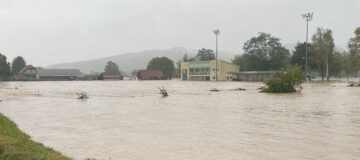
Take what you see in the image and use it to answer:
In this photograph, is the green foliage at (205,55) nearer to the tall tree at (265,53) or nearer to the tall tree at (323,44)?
the tall tree at (265,53)

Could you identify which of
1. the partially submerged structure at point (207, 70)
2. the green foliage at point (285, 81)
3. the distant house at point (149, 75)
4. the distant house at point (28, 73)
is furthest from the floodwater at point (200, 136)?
the distant house at point (149, 75)

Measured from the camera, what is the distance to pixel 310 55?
336 ft

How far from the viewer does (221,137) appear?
12172 millimetres

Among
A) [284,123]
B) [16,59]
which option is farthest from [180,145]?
[16,59]

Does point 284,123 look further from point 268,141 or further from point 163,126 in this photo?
point 163,126

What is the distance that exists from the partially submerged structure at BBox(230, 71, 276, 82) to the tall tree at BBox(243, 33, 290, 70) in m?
11.6

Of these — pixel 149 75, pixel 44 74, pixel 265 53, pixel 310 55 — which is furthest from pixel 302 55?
pixel 44 74

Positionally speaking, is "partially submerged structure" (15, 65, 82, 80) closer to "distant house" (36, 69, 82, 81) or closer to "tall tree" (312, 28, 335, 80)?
"distant house" (36, 69, 82, 81)

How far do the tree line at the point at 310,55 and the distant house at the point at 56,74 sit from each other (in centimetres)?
7538

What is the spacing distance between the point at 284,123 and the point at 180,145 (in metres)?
6.81

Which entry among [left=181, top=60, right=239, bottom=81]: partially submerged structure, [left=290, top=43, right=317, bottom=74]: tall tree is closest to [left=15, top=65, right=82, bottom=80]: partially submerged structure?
[left=181, top=60, right=239, bottom=81]: partially submerged structure

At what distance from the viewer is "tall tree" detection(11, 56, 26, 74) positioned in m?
156

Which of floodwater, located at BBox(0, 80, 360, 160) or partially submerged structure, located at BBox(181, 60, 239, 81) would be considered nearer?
floodwater, located at BBox(0, 80, 360, 160)

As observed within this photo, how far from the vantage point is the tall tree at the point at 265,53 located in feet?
409
